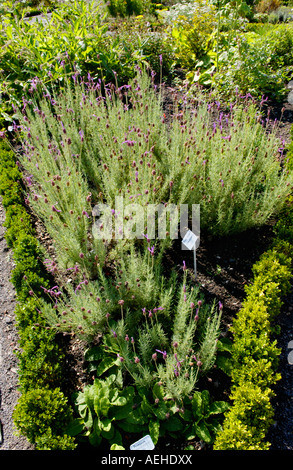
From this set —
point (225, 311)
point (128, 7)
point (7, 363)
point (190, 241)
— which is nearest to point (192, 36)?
point (128, 7)

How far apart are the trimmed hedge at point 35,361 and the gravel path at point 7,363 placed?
0.50 feet

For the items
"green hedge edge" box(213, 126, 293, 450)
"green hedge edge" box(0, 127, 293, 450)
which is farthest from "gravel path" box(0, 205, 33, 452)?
"green hedge edge" box(213, 126, 293, 450)

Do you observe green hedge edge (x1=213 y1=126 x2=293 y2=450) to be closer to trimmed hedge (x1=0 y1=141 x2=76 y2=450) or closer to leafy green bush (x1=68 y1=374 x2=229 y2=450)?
leafy green bush (x1=68 y1=374 x2=229 y2=450)

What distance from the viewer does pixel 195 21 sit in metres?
6.56

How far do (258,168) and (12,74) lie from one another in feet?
13.6

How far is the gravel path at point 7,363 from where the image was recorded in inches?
105

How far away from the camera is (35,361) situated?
2.70 m

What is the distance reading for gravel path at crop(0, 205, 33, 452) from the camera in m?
2.66

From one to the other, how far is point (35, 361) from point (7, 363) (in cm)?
57

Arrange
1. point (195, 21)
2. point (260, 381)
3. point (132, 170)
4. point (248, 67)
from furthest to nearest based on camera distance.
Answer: point (195, 21) → point (248, 67) → point (132, 170) → point (260, 381)

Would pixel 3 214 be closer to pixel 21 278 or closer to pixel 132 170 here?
pixel 21 278

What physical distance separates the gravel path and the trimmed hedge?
15cm

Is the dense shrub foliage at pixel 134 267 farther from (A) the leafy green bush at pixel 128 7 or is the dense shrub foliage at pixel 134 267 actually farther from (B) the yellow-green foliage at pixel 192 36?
(A) the leafy green bush at pixel 128 7
